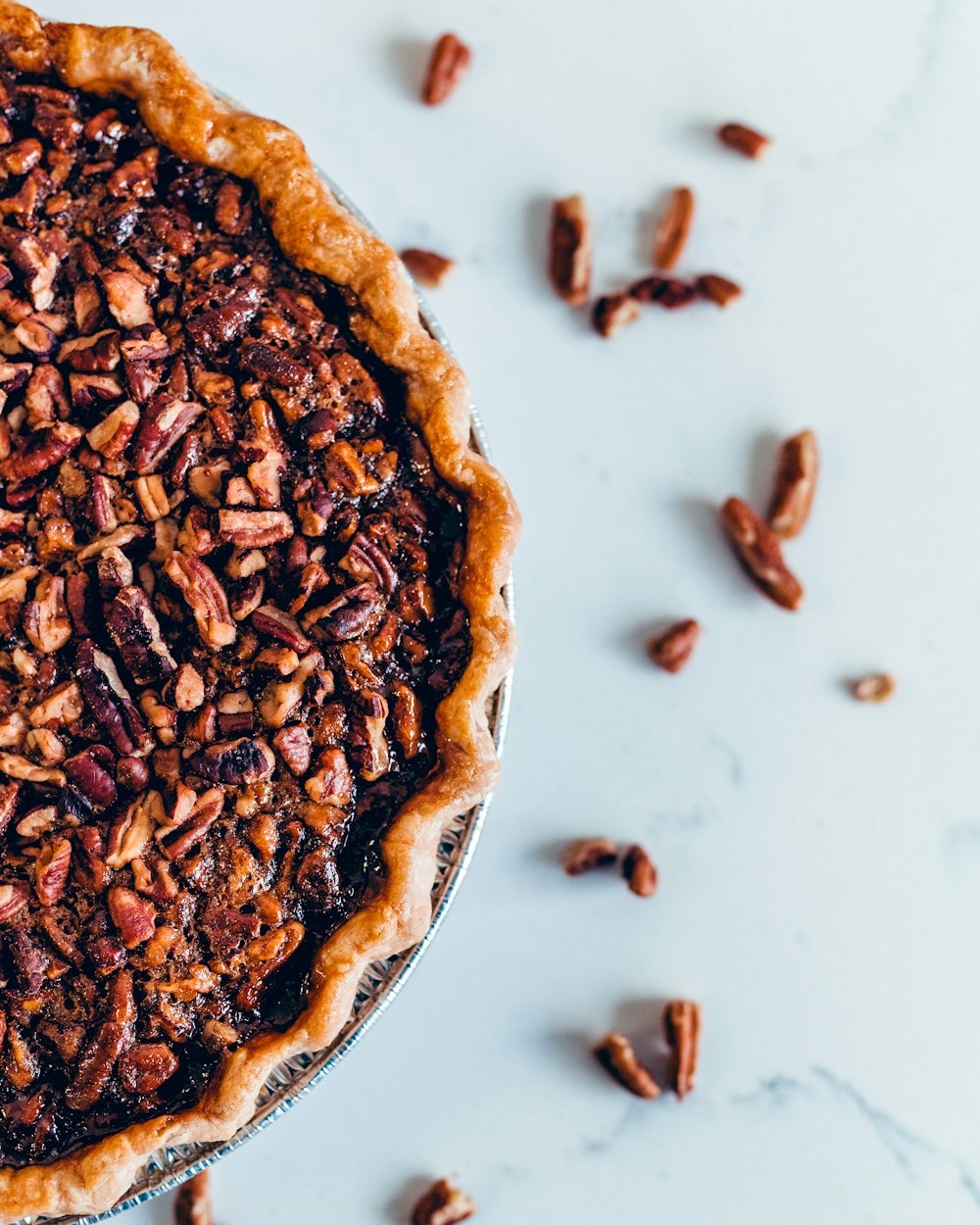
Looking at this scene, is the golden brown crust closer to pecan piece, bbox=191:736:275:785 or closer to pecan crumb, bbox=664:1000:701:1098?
pecan piece, bbox=191:736:275:785

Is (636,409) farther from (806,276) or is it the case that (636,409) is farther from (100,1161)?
(100,1161)

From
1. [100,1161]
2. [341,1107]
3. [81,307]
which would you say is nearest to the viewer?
[100,1161]

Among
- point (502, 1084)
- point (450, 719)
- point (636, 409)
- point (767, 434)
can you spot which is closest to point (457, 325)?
point (636, 409)

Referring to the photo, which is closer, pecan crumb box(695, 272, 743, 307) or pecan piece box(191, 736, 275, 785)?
pecan piece box(191, 736, 275, 785)

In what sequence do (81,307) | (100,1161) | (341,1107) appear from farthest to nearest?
1. (341,1107)
2. (81,307)
3. (100,1161)

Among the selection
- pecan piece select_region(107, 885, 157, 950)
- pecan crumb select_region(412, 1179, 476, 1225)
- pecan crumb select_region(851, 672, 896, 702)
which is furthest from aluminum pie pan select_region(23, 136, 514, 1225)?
pecan crumb select_region(851, 672, 896, 702)

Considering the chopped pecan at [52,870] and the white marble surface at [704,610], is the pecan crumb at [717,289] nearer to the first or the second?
the white marble surface at [704,610]
